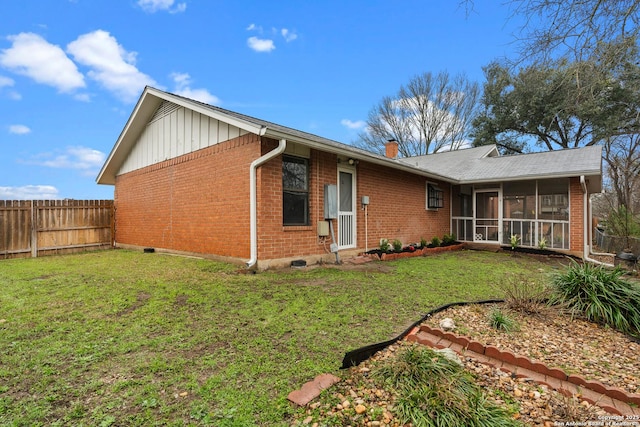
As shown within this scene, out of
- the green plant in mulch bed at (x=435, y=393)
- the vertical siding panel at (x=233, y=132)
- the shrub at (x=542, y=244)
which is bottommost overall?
the green plant in mulch bed at (x=435, y=393)

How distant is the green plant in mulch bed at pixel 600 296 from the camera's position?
11.7ft

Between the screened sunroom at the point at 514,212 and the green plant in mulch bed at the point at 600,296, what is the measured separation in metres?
7.21

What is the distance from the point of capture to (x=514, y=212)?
11.2 metres

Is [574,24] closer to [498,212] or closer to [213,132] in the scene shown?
[213,132]

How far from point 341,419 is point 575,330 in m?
3.16

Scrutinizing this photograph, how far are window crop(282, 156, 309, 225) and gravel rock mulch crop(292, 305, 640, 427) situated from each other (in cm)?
409

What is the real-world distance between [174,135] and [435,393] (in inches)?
366

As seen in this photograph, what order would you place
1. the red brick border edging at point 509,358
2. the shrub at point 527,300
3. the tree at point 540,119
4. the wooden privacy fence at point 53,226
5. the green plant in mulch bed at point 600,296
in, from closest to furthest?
the red brick border edging at point 509,358
the green plant in mulch bed at point 600,296
the shrub at point 527,300
the wooden privacy fence at point 53,226
the tree at point 540,119

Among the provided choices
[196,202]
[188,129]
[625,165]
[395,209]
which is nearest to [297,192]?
[196,202]

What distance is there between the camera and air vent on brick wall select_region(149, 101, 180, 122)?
8891mm

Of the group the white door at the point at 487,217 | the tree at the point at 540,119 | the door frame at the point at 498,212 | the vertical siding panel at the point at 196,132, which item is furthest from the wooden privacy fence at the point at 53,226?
the tree at the point at 540,119

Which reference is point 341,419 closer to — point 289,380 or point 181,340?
point 289,380

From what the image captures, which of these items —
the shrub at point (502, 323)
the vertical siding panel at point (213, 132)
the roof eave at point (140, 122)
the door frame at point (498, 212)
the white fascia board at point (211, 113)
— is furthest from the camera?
the door frame at point (498, 212)

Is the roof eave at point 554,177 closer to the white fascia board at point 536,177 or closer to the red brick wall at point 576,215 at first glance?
the white fascia board at point 536,177
